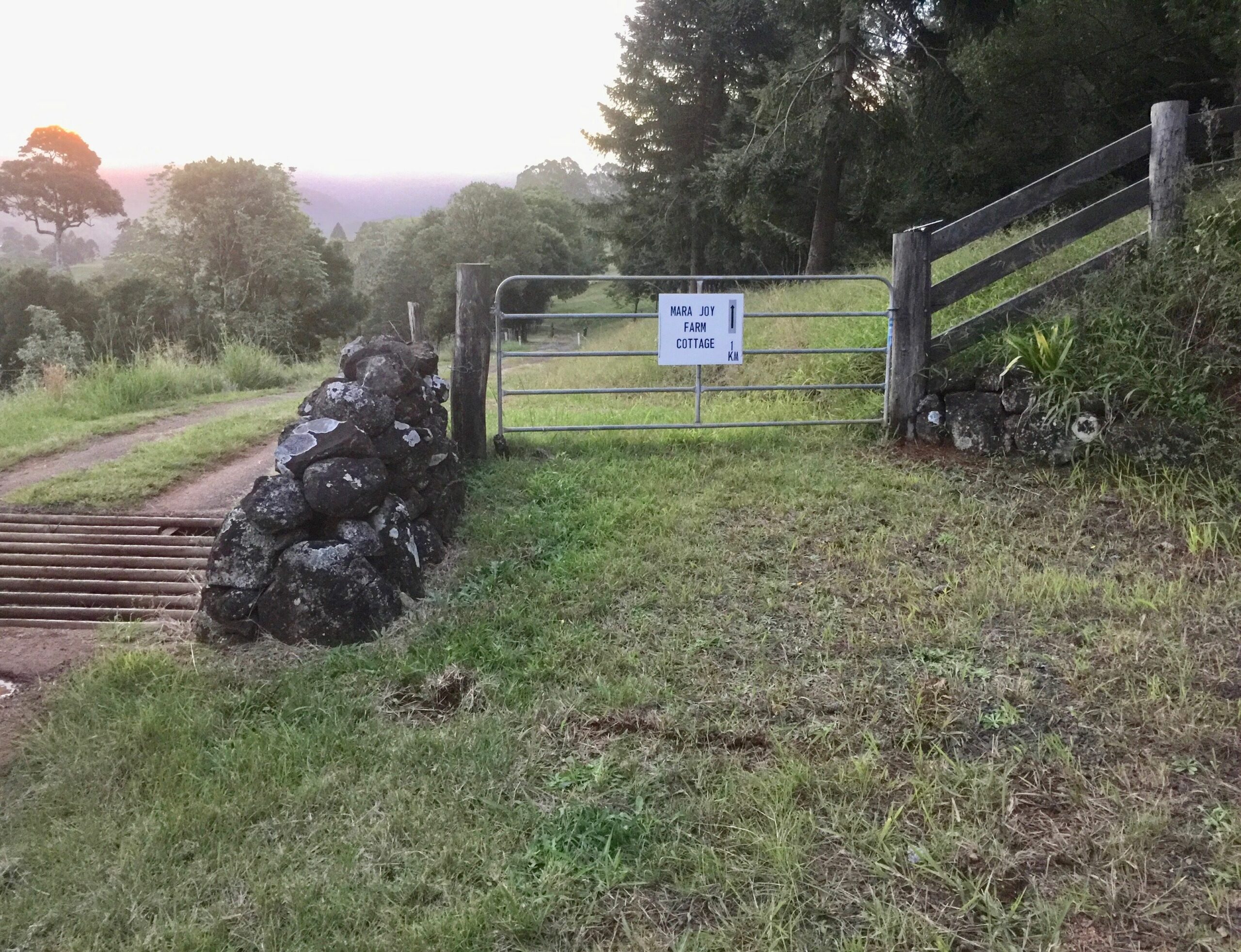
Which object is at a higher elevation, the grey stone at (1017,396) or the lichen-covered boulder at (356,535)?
the grey stone at (1017,396)

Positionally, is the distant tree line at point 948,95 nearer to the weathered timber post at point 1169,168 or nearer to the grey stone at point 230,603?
the weathered timber post at point 1169,168

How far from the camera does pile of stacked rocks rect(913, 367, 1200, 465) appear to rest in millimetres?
5824

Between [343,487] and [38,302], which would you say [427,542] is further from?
[38,302]

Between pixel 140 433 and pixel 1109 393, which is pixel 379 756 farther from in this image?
pixel 140 433

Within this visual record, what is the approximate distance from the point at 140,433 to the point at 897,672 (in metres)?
7.70

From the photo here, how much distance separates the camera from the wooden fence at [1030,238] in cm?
656

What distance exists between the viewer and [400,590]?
4656 millimetres

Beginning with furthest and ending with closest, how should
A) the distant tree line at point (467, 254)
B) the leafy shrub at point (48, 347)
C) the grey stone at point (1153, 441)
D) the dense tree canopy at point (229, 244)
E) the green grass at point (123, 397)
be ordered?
1. the distant tree line at point (467, 254)
2. the dense tree canopy at point (229, 244)
3. the leafy shrub at point (48, 347)
4. the green grass at point (123, 397)
5. the grey stone at point (1153, 441)

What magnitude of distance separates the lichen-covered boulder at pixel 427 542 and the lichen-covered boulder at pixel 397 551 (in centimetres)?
11

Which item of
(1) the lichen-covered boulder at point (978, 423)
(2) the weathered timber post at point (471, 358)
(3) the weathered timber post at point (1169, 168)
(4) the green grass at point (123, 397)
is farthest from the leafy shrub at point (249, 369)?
(3) the weathered timber post at point (1169, 168)

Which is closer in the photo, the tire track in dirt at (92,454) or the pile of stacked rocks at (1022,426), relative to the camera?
the pile of stacked rocks at (1022,426)

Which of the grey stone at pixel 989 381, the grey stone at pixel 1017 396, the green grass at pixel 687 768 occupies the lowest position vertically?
the green grass at pixel 687 768

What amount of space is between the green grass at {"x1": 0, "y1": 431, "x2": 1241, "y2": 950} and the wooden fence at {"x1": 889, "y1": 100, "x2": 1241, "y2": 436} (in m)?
2.24

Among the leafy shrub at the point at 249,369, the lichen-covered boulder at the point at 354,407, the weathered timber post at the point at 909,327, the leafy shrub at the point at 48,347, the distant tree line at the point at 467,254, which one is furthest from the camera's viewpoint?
the distant tree line at the point at 467,254
